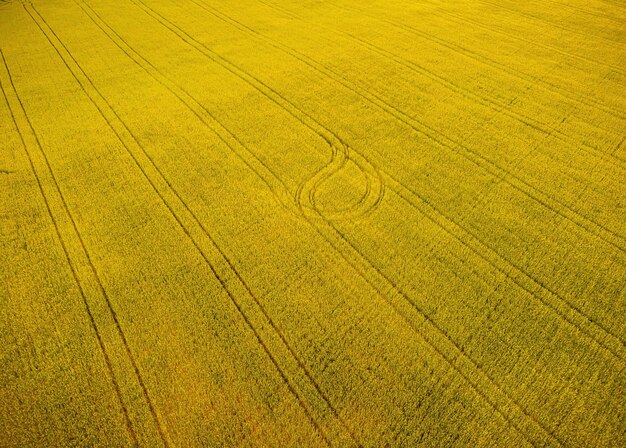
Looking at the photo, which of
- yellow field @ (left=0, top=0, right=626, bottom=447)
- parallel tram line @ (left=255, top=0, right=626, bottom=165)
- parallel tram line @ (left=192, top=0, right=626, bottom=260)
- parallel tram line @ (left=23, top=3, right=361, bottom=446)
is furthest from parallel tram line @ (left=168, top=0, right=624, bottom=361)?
parallel tram line @ (left=255, top=0, right=626, bottom=165)

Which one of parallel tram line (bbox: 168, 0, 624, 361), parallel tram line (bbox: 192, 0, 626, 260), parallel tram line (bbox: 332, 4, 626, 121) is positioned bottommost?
parallel tram line (bbox: 168, 0, 624, 361)

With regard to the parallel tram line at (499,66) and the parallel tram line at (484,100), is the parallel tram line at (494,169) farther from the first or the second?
the parallel tram line at (499,66)

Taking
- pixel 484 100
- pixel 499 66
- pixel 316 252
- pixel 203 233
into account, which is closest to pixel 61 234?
pixel 203 233

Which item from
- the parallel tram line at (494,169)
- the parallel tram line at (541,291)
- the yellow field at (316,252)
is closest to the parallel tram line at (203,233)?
the yellow field at (316,252)

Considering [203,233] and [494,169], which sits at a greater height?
[494,169]

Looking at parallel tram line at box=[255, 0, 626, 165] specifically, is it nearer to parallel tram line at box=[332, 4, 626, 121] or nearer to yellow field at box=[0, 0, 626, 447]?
yellow field at box=[0, 0, 626, 447]

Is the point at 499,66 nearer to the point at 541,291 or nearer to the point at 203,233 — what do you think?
the point at 541,291

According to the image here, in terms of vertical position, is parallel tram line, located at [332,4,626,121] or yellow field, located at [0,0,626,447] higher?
parallel tram line, located at [332,4,626,121]

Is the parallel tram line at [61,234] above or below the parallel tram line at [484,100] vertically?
below

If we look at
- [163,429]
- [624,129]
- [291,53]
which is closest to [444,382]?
[163,429]
